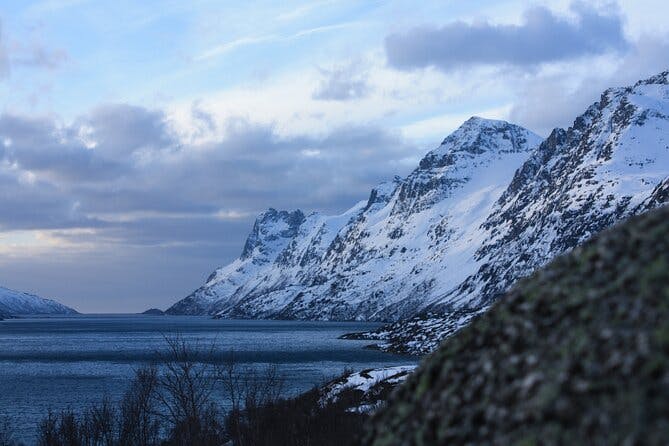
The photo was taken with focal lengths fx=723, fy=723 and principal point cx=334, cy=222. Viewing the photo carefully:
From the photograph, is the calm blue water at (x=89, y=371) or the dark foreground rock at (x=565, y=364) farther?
the calm blue water at (x=89, y=371)

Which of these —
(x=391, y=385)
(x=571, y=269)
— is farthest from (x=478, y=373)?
(x=391, y=385)

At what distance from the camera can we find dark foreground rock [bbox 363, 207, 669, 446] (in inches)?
262

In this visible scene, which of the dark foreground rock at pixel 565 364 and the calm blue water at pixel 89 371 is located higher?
the dark foreground rock at pixel 565 364

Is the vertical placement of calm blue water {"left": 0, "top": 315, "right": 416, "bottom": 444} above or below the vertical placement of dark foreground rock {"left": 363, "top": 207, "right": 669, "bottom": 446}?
below

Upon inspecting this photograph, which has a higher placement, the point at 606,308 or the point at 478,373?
the point at 606,308

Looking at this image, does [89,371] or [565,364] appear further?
[89,371]

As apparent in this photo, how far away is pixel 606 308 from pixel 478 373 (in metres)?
1.64

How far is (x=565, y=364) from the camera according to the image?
733 cm

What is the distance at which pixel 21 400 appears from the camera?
9025 centimetres

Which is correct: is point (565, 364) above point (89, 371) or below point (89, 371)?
above

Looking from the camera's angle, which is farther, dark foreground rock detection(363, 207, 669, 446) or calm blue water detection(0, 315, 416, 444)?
calm blue water detection(0, 315, 416, 444)

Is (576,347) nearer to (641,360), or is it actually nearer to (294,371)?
(641,360)

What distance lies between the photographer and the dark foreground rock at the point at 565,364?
21.8ft

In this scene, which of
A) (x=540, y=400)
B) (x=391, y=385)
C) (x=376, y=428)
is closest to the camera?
(x=540, y=400)
